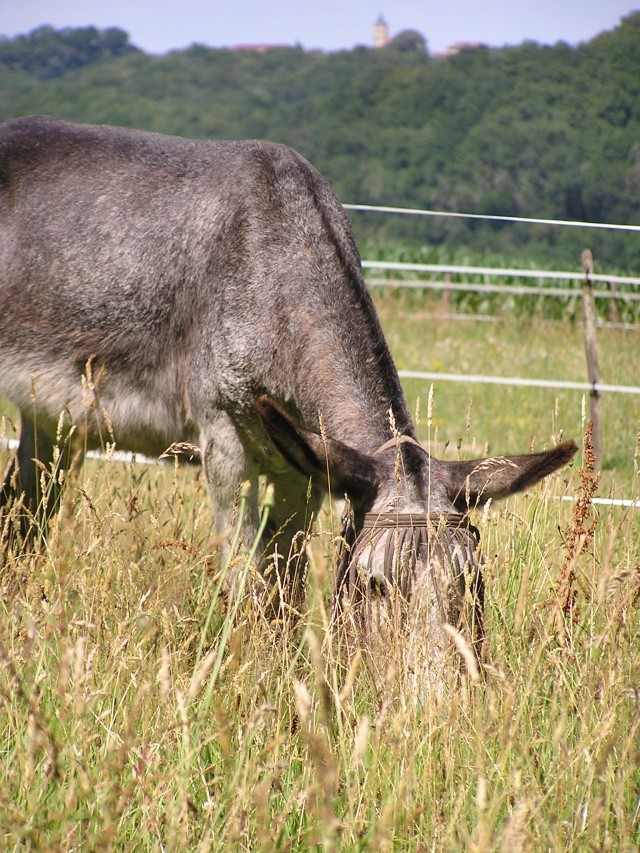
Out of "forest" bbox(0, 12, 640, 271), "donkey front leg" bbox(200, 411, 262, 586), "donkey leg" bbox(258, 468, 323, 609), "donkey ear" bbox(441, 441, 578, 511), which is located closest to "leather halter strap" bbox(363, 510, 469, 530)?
"donkey ear" bbox(441, 441, 578, 511)

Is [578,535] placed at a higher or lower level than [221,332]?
lower

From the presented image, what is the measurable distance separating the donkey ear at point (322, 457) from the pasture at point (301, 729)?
0.65 ft

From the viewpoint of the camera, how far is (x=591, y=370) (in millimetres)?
7465

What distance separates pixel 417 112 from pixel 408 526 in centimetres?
6178

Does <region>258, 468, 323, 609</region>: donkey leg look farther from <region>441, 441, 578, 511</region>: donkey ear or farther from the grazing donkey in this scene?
<region>441, 441, 578, 511</region>: donkey ear

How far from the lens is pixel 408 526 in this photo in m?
2.76

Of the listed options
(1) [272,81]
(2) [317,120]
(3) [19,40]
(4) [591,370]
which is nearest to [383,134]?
(2) [317,120]

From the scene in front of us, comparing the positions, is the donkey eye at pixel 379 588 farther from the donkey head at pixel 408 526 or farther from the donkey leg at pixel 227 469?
the donkey leg at pixel 227 469

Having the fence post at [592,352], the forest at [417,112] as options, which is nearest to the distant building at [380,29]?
the forest at [417,112]

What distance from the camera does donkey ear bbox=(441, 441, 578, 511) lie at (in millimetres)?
2949

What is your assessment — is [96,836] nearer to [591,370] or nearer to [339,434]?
[339,434]

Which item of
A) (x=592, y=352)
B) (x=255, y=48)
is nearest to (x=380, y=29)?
(x=255, y=48)

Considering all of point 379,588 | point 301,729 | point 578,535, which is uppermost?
point 578,535

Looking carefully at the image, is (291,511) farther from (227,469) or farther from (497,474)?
(497,474)
